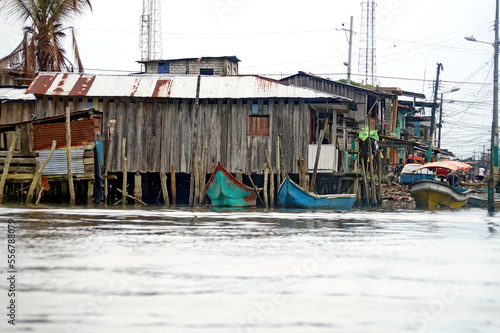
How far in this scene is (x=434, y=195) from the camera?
3325cm

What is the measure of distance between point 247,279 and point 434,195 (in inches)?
962

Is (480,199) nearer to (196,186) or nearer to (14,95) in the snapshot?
(196,186)

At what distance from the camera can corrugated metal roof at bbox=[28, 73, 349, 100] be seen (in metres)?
28.3

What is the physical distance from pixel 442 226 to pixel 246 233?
23.9 ft

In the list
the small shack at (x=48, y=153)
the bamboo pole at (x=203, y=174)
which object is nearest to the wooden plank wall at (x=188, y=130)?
the bamboo pole at (x=203, y=174)

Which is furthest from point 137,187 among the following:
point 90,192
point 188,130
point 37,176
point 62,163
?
point 37,176

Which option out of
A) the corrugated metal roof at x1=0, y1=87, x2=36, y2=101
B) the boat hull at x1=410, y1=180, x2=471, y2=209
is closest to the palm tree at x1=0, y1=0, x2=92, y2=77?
the corrugated metal roof at x1=0, y1=87, x2=36, y2=101

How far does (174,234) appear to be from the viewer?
51.5 feet

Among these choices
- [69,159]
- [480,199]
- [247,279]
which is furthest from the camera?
[480,199]

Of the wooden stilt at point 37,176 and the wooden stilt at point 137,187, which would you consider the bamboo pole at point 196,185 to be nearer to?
the wooden stilt at point 137,187

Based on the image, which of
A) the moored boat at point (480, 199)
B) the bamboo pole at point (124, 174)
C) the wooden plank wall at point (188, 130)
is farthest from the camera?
the moored boat at point (480, 199)

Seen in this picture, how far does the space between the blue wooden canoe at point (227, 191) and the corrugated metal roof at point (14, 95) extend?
8.73 m

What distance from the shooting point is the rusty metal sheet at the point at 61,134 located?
26.6 metres

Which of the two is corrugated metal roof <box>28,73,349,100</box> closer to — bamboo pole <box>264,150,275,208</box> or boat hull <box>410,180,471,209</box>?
bamboo pole <box>264,150,275,208</box>
